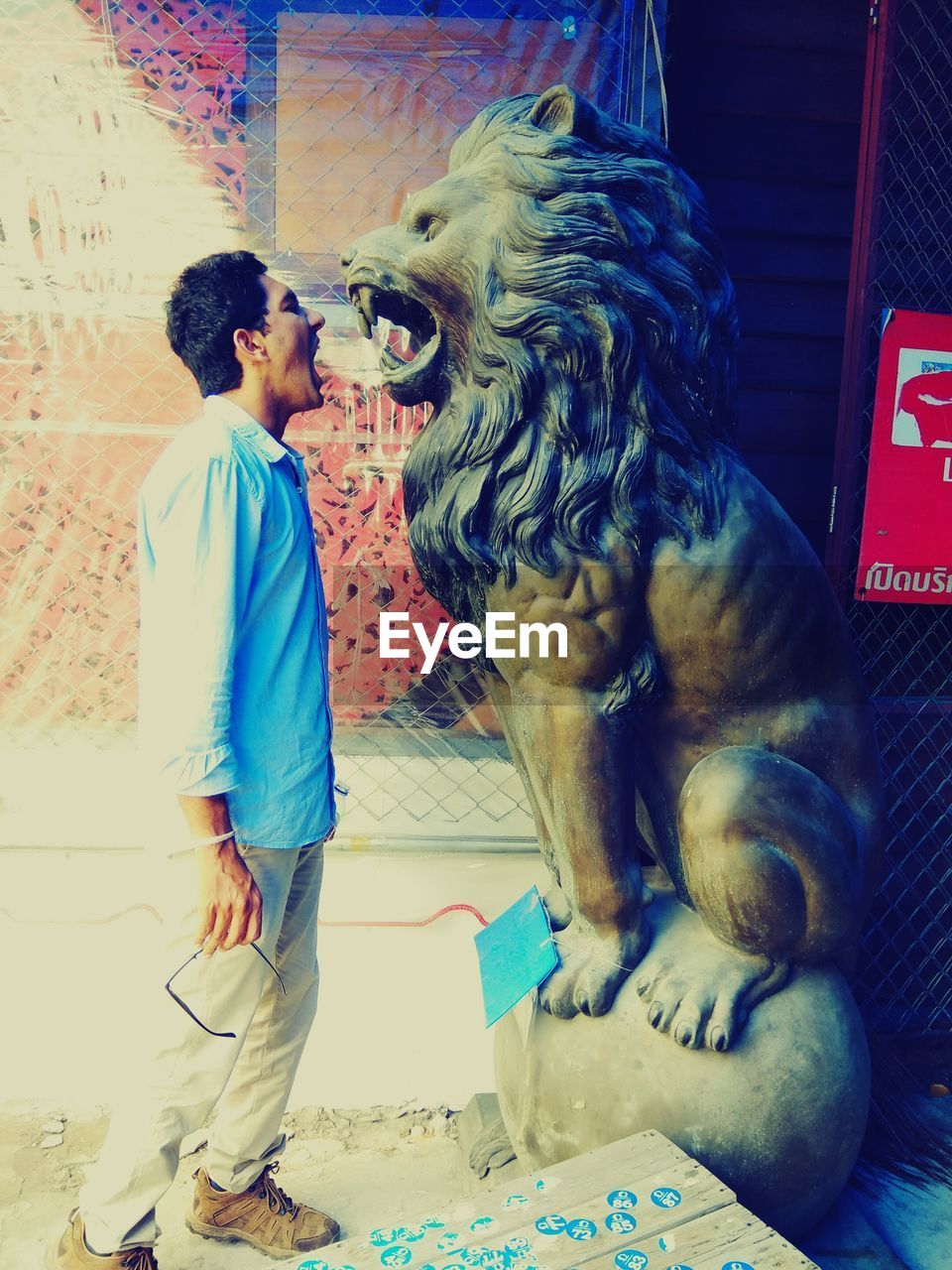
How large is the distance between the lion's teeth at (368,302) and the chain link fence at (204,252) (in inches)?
40.0

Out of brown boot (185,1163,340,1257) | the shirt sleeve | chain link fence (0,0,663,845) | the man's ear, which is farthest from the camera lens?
chain link fence (0,0,663,845)

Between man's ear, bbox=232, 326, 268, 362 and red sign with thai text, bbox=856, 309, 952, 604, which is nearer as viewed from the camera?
man's ear, bbox=232, 326, 268, 362

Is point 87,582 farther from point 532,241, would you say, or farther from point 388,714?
point 532,241

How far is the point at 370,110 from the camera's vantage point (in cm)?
265

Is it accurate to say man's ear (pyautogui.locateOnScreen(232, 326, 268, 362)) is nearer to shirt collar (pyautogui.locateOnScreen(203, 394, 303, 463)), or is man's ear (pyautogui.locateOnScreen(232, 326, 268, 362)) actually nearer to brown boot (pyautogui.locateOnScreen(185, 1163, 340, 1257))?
shirt collar (pyautogui.locateOnScreen(203, 394, 303, 463))

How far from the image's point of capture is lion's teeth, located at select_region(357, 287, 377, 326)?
66.6 inches

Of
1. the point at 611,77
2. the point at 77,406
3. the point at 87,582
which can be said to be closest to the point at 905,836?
the point at 611,77

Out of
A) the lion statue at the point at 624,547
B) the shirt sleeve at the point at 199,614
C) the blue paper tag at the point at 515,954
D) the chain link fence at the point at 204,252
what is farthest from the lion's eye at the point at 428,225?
the blue paper tag at the point at 515,954

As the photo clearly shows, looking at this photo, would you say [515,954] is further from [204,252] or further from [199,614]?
[204,252]

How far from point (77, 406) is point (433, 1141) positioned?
221 centimetres

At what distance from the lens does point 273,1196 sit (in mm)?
2170

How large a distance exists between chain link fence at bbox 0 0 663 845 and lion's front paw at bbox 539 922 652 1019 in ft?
3.21

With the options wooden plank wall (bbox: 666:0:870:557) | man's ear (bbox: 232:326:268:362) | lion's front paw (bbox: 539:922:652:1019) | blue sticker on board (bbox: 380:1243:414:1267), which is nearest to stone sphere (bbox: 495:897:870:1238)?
lion's front paw (bbox: 539:922:652:1019)

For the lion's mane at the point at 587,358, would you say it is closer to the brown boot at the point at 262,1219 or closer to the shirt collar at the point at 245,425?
the shirt collar at the point at 245,425
